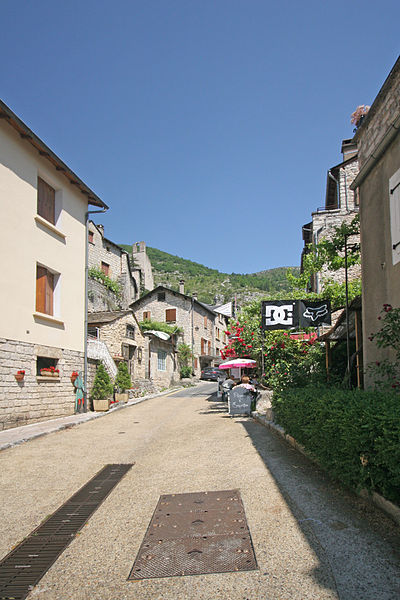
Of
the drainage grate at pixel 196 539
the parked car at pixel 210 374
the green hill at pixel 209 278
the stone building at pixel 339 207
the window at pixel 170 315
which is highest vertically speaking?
the green hill at pixel 209 278

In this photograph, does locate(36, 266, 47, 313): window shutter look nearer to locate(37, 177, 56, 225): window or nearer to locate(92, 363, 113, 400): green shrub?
locate(37, 177, 56, 225): window

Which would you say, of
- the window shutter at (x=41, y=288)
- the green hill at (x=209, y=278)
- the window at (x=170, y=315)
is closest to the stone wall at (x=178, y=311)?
the window at (x=170, y=315)

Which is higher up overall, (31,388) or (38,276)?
(38,276)

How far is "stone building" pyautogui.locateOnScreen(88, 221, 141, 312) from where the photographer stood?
3191 centimetres

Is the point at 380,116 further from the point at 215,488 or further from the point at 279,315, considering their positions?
the point at 279,315

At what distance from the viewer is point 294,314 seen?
12.0 meters

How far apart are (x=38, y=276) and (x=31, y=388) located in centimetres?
333

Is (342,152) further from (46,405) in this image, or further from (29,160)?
(46,405)

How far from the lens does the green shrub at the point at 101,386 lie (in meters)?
Result: 16.5

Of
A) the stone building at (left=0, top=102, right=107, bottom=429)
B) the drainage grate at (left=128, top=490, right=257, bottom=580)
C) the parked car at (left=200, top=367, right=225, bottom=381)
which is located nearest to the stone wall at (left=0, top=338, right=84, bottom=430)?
the stone building at (left=0, top=102, right=107, bottom=429)

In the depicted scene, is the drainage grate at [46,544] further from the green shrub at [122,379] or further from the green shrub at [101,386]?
→ the green shrub at [122,379]

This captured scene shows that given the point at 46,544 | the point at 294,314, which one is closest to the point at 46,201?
the point at 294,314

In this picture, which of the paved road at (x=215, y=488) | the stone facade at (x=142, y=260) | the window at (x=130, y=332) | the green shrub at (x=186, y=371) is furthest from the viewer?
the stone facade at (x=142, y=260)

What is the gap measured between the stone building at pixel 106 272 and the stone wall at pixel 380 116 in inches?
962
